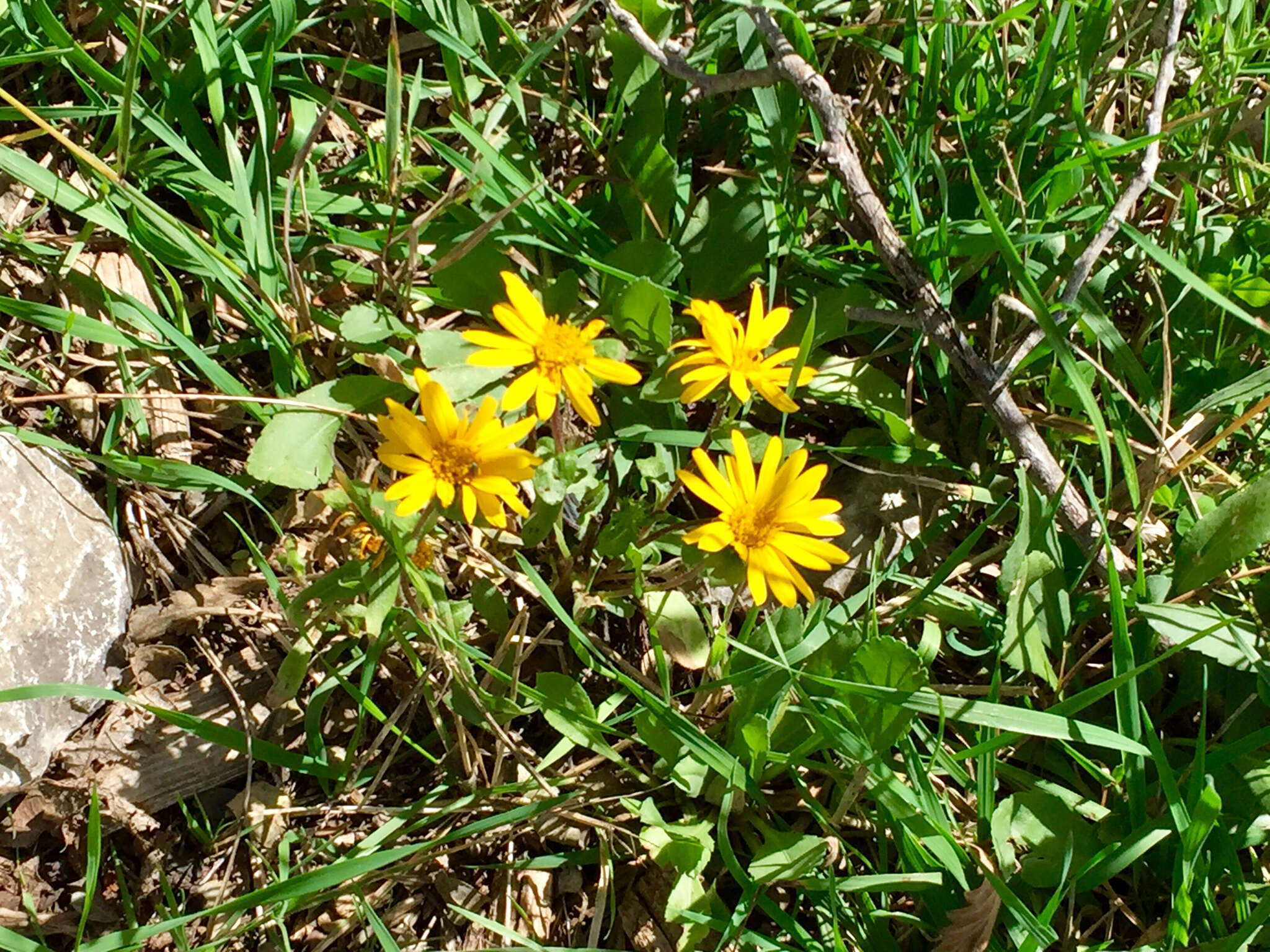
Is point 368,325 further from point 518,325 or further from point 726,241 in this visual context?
point 726,241

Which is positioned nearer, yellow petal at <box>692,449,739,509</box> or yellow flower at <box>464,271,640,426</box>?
yellow flower at <box>464,271,640,426</box>

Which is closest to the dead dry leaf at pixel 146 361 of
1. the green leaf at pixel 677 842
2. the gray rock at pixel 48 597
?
the gray rock at pixel 48 597

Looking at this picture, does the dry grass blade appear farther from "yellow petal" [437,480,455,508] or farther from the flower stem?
"yellow petal" [437,480,455,508]

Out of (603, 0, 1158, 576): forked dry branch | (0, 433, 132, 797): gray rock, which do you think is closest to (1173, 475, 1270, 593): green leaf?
(603, 0, 1158, 576): forked dry branch

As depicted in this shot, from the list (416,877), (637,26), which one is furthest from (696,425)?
(416,877)

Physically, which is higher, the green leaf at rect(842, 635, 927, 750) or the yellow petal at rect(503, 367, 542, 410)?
the yellow petal at rect(503, 367, 542, 410)

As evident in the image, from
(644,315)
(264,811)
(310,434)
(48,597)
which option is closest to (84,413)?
(48,597)
